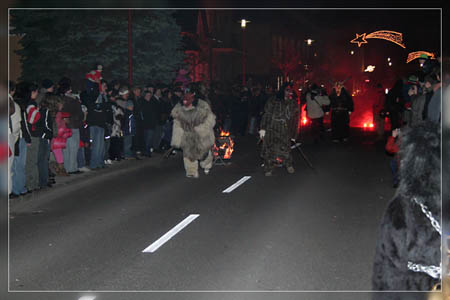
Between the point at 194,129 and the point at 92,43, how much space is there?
17.2 metres

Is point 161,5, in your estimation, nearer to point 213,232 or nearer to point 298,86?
point 213,232

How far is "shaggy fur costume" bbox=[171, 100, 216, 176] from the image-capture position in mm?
14938

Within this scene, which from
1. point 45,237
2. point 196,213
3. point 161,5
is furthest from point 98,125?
point 161,5

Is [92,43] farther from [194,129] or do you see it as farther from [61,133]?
[194,129]

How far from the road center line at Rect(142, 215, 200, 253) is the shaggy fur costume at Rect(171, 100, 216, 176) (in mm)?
4700

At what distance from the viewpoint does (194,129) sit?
15023mm

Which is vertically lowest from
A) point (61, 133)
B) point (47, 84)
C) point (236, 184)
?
point (236, 184)

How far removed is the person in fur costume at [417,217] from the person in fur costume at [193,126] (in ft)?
37.1

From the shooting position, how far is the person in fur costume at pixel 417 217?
12.0ft

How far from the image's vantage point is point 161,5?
110 feet

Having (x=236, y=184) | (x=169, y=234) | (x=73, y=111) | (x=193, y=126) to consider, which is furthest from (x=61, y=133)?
(x=169, y=234)

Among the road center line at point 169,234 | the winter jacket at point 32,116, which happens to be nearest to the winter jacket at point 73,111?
the winter jacket at point 32,116

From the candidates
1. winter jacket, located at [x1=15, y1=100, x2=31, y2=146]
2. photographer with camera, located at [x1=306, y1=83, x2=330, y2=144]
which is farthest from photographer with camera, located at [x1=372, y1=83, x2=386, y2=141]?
winter jacket, located at [x1=15, y1=100, x2=31, y2=146]

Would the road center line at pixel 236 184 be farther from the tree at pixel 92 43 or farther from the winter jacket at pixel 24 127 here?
the tree at pixel 92 43
